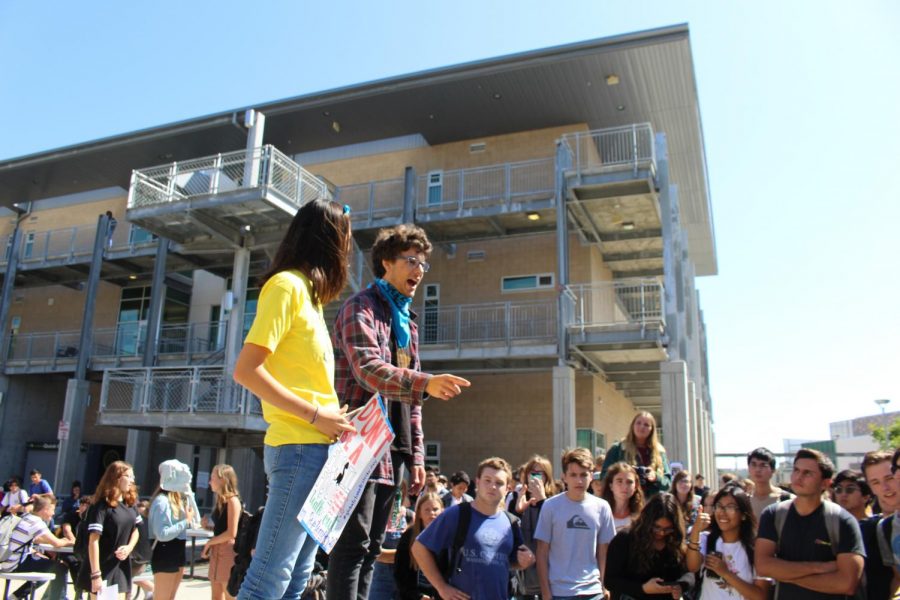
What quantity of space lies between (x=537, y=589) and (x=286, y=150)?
21.2 meters

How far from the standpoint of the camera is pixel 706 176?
2534 centimetres

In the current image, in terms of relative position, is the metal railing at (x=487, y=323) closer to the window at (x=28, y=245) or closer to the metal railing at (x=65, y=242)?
the metal railing at (x=65, y=242)

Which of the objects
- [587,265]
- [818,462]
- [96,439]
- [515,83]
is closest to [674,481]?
[818,462]

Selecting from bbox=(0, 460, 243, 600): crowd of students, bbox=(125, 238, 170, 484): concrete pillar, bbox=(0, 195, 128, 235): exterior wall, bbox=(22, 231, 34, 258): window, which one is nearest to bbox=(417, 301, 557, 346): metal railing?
bbox=(125, 238, 170, 484): concrete pillar

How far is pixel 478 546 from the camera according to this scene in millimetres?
4672

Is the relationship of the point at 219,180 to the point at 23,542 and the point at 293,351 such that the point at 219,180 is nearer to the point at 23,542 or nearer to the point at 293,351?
the point at 23,542

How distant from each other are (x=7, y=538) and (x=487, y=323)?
13611 mm

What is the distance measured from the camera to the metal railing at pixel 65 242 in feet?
81.7

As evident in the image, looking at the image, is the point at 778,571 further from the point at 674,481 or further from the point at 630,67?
the point at 630,67

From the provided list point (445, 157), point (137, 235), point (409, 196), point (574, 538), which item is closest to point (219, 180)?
point (409, 196)

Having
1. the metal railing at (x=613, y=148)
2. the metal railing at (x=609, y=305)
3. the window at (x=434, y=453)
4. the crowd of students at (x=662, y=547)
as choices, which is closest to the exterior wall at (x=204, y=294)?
the window at (x=434, y=453)

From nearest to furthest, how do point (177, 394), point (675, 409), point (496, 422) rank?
1. point (675, 409)
2. point (177, 394)
3. point (496, 422)

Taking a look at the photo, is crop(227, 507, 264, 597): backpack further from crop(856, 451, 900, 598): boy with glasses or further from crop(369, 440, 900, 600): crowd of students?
crop(856, 451, 900, 598): boy with glasses

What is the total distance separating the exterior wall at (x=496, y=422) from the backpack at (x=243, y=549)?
13479 mm
